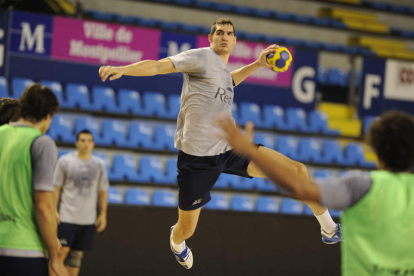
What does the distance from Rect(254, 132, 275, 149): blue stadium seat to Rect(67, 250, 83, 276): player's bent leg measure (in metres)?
4.71

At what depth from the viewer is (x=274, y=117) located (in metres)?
11.9

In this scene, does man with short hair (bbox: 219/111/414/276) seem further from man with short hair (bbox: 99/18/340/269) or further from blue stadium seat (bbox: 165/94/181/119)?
blue stadium seat (bbox: 165/94/181/119)

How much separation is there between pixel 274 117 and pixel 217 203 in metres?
2.66

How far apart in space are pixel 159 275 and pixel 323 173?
4.59m

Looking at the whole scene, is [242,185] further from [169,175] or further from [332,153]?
[332,153]

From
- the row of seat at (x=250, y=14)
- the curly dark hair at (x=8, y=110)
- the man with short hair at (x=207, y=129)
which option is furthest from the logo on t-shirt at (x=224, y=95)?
the row of seat at (x=250, y=14)

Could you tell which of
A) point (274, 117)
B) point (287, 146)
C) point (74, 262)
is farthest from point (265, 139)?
point (74, 262)

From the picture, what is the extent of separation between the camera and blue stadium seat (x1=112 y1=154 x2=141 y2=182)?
9969 mm

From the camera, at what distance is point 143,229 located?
27.2ft

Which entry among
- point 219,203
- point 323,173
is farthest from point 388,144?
point 323,173

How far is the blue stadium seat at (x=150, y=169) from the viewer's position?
399 inches

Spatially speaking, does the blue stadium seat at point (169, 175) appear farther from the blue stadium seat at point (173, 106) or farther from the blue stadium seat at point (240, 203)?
the blue stadium seat at point (240, 203)

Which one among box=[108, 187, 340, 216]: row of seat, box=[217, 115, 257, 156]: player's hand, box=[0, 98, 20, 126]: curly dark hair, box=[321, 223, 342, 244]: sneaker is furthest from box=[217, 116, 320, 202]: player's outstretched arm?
box=[108, 187, 340, 216]: row of seat

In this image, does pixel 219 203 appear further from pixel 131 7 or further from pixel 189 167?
pixel 131 7
